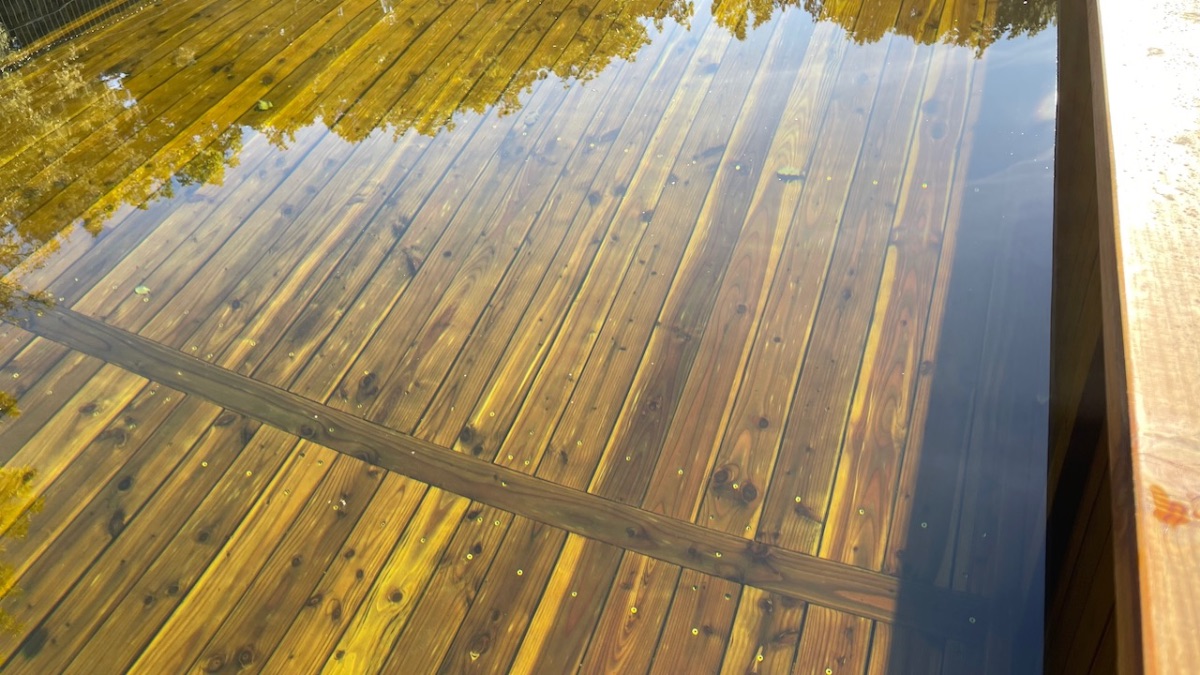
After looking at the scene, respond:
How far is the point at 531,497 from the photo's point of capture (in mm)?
1816

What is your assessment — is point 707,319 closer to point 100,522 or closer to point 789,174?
point 789,174

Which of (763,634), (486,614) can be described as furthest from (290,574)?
(763,634)

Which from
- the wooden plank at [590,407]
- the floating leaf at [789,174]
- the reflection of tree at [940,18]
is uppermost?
the reflection of tree at [940,18]

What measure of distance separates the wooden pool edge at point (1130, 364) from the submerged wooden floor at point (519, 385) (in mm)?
214

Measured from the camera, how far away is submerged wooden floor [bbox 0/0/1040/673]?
162 centimetres

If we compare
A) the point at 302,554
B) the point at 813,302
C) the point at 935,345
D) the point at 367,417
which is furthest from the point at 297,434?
the point at 935,345

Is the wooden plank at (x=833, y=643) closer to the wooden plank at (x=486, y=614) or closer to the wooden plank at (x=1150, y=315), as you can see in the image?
the wooden plank at (x=486, y=614)

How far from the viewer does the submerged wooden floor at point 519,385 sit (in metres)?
1.62

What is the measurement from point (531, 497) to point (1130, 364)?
3.52 feet

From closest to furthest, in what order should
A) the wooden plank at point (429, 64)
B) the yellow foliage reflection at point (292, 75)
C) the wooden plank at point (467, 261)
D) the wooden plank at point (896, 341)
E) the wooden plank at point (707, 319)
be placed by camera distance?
the wooden plank at point (896, 341) → the wooden plank at point (707, 319) → the wooden plank at point (467, 261) → the yellow foliage reflection at point (292, 75) → the wooden plank at point (429, 64)

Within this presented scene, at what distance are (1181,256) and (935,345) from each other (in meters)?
0.76

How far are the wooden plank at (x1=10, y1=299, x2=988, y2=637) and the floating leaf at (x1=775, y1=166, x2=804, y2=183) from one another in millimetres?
1168

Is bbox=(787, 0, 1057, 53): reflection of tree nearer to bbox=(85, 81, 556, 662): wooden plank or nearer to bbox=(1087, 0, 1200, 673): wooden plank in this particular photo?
bbox=(1087, 0, 1200, 673): wooden plank

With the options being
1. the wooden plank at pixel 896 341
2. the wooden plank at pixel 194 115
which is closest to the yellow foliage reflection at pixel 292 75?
the wooden plank at pixel 194 115
